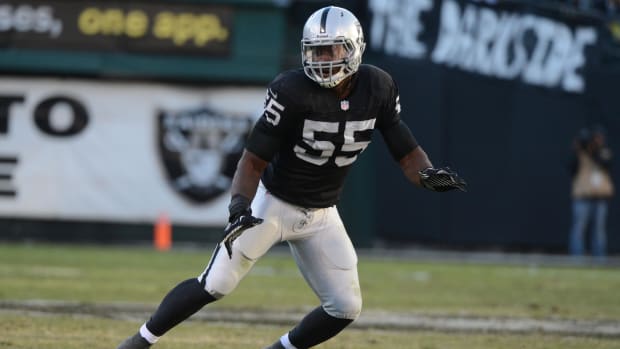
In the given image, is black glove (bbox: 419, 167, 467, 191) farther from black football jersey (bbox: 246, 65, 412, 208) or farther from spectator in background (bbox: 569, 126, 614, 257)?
spectator in background (bbox: 569, 126, 614, 257)

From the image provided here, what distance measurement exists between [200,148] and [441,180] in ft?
35.8

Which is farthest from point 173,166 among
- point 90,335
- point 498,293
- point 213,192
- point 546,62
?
point 90,335

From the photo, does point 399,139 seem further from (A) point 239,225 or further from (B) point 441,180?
(A) point 239,225

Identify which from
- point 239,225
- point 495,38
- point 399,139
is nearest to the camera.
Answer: point 239,225

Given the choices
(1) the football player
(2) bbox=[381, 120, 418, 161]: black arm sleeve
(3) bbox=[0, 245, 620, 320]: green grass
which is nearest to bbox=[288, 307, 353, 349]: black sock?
(1) the football player

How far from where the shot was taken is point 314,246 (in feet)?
20.8

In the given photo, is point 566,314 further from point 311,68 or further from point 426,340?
point 311,68

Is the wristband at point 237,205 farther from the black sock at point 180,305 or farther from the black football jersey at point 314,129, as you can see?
the black sock at point 180,305

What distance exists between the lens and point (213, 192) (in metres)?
16.9

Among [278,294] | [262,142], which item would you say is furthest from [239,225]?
[278,294]

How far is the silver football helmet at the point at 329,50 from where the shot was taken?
20.0 ft

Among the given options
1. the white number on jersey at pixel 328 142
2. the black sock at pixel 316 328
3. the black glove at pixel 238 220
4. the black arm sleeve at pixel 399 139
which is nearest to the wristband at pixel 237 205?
the black glove at pixel 238 220

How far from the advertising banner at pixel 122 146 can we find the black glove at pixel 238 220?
1089 cm

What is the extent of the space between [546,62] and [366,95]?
1119 cm
